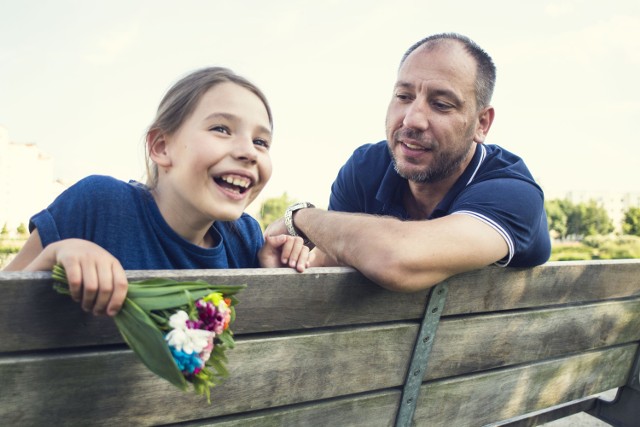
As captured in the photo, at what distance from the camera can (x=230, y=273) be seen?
67.3 inches

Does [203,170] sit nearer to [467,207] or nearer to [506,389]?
[467,207]

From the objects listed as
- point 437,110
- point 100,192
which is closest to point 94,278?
point 100,192

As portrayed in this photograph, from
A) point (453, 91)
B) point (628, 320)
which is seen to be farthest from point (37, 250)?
point (628, 320)

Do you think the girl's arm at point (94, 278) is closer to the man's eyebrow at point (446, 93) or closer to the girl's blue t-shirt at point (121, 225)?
the girl's blue t-shirt at point (121, 225)

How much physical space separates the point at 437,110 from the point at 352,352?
1.87 metres

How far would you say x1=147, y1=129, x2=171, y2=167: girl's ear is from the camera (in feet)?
8.71

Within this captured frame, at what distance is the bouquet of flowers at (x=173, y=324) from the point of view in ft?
4.90

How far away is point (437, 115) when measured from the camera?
11.7ft

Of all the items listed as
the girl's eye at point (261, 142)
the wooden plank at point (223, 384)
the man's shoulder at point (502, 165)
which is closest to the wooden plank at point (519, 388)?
the wooden plank at point (223, 384)

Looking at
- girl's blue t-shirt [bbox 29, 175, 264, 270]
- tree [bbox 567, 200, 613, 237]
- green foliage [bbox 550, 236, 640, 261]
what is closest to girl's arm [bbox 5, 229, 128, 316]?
girl's blue t-shirt [bbox 29, 175, 264, 270]

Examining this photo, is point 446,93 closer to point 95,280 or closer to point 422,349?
point 422,349

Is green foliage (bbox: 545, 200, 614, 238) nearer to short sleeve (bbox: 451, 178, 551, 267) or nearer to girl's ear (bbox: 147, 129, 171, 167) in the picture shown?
short sleeve (bbox: 451, 178, 551, 267)

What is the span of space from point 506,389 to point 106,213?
1.85 meters

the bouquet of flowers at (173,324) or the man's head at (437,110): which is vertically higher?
the man's head at (437,110)
